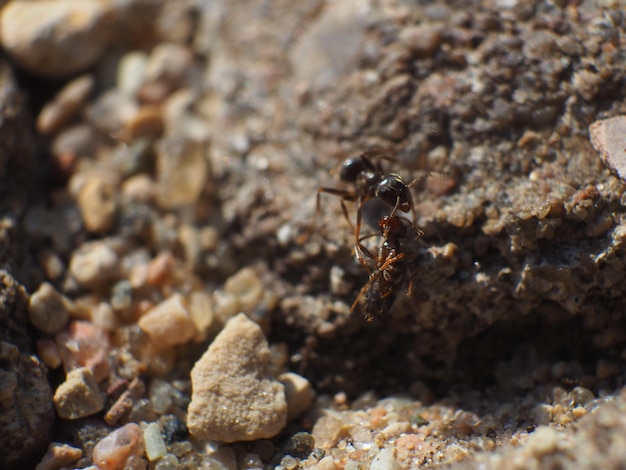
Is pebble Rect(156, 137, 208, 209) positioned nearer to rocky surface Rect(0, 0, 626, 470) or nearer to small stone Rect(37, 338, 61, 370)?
rocky surface Rect(0, 0, 626, 470)

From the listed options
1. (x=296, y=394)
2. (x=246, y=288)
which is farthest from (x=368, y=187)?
(x=296, y=394)

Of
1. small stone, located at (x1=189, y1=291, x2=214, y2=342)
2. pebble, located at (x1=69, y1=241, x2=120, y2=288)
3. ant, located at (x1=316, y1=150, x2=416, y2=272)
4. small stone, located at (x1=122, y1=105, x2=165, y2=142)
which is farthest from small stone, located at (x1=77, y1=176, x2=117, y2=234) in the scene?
ant, located at (x1=316, y1=150, x2=416, y2=272)

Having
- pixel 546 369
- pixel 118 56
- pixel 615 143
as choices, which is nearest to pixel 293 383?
pixel 546 369

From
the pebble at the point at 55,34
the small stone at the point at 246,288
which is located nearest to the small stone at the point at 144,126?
the pebble at the point at 55,34

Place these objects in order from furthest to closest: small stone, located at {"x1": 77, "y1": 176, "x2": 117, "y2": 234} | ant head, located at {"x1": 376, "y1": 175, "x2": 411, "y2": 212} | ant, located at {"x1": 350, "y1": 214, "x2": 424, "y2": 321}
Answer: small stone, located at {"x1": 77, "y1": 176, "x2": 117, "y2": 234} → ant head, located at {"x1": 376, "y1": 175, "x2": 411, "y2": 212} → ant, located at {"x1": 350, "y1": 214, "x2": 424, "y2": 321}

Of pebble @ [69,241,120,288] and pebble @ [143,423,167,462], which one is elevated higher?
pebble @ [69,241,120,288]

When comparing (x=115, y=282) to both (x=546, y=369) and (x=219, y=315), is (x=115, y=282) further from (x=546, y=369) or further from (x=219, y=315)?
(x=546, y=369)
